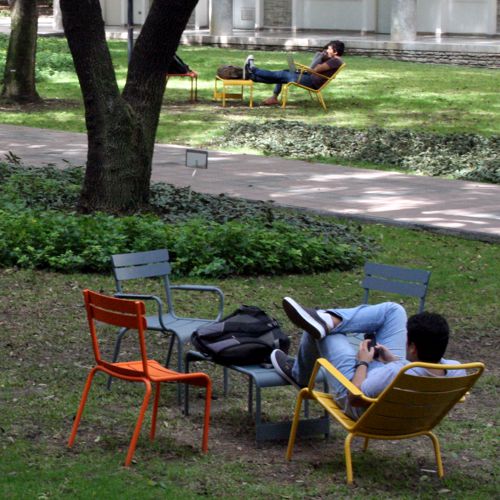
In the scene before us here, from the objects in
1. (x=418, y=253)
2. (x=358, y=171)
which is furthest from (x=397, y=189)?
(x=418, y=253)

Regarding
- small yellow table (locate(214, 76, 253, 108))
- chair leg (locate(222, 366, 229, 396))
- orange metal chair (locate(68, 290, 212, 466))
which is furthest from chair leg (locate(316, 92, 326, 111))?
orange metal chair (locate(68, 290, 212, 466))

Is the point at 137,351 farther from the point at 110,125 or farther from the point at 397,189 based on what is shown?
the point at 397,189

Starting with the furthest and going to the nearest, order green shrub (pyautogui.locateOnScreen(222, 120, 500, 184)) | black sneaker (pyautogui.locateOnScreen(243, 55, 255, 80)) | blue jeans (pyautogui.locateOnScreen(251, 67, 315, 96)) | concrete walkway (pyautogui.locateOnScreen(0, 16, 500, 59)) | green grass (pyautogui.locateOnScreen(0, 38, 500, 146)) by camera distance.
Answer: concrete walkway (pyautogui.locateOnScreen(0, 16, 500, 59)) < black sneaker (pyautogui.locateOnScreen(243, 55, 255, 80)) < blue jeans (pyautogui.locateOnScreen(251, 67, 315, 96)) < green grass (pyautogui.locateOnScreen(0, 38, 500, 146)) < green shrub (pyautogui.locateOnScreen(222, 120, 500, 184))

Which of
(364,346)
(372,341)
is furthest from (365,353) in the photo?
(372,341)

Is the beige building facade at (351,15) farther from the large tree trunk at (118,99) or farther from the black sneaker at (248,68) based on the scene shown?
the large tree trunk at (118,99)

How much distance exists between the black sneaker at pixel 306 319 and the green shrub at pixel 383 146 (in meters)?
9.42

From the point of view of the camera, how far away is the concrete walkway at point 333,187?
12.6m

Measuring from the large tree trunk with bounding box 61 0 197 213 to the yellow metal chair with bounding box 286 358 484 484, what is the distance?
612cm

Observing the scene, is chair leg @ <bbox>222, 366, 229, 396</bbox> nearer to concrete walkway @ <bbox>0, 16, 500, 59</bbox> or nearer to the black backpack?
the black backpack

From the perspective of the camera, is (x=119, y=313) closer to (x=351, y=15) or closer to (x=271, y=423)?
(x=271, y=423)

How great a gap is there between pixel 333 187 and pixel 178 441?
8.47m

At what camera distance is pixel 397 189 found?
1449 centimetres

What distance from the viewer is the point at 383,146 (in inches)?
680

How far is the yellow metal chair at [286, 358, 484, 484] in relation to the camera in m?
5.54
